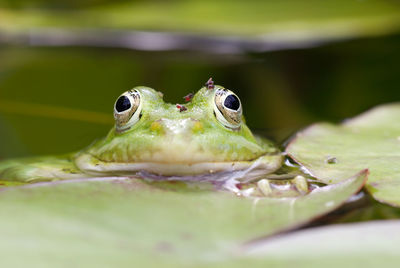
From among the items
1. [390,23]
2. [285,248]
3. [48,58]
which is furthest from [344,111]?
[48,58]

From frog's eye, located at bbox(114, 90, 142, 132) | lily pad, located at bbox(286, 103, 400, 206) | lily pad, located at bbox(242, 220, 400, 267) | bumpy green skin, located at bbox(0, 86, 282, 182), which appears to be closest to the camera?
lily pad, located at bbox(242, 220, 400, 267)

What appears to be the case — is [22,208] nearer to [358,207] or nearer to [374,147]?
[358,207]

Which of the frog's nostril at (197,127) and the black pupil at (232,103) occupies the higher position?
the black pupil at (232,103)

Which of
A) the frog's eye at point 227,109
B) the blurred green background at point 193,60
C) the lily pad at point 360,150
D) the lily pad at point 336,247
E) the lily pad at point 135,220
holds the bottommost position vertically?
the lily pad at point 336,247

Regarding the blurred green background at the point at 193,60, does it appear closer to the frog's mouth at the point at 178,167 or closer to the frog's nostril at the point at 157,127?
the frog's mouth at the point at 178,167

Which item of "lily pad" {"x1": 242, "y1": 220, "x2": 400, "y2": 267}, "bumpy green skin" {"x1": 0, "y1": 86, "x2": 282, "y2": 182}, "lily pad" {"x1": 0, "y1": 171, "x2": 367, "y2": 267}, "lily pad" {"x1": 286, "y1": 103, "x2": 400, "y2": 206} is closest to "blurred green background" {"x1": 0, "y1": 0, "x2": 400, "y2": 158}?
"lily pad" {"x1": 286, "y1": 103, "x2": 400, "y2": 206}

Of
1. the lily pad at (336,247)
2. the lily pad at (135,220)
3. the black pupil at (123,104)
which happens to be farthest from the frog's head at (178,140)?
the lily pad at (336,247)

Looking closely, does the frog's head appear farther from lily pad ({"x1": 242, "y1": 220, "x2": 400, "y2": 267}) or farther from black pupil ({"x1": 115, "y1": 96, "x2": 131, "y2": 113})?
lily pad ({"x1": 242, "y1": 220, "x2": 400, "y2": 267})
